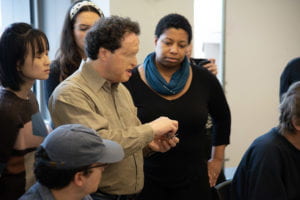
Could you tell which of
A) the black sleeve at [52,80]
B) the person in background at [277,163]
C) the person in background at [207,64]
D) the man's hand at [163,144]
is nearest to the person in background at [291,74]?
the person in background at [207,64]

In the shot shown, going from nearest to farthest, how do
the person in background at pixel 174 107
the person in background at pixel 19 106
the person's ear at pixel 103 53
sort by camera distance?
the person in background at pixel 19 106 < the person's ear at pixel 103 53 < the person in background at pixel 174 107

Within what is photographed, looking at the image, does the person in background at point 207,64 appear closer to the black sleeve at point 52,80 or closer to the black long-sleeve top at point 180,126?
the black long-sleeve top at point 180,126

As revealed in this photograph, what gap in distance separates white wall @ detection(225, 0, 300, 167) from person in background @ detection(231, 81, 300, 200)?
2.05 metres

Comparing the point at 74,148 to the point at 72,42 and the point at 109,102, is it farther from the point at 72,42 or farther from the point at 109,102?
the point at 72,42

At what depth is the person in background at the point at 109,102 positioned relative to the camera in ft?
4.47

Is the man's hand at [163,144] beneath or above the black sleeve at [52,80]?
beneath

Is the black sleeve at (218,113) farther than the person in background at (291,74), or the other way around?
the person in background at (291,74)

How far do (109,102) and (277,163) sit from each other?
819 mm

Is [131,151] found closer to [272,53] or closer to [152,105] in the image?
[152,105]

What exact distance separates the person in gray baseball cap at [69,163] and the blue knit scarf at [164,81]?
2.52ft

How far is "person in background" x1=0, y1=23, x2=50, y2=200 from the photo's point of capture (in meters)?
1.30

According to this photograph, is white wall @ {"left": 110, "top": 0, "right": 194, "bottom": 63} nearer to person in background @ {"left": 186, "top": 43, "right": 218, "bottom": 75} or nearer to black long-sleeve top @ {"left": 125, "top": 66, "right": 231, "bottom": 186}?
person in background @ {"left": 186, "top": 43, "right": 218, "bottom": 75}

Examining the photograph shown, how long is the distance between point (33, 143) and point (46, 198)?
0.30 m

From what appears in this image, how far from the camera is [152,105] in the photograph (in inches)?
76.2
